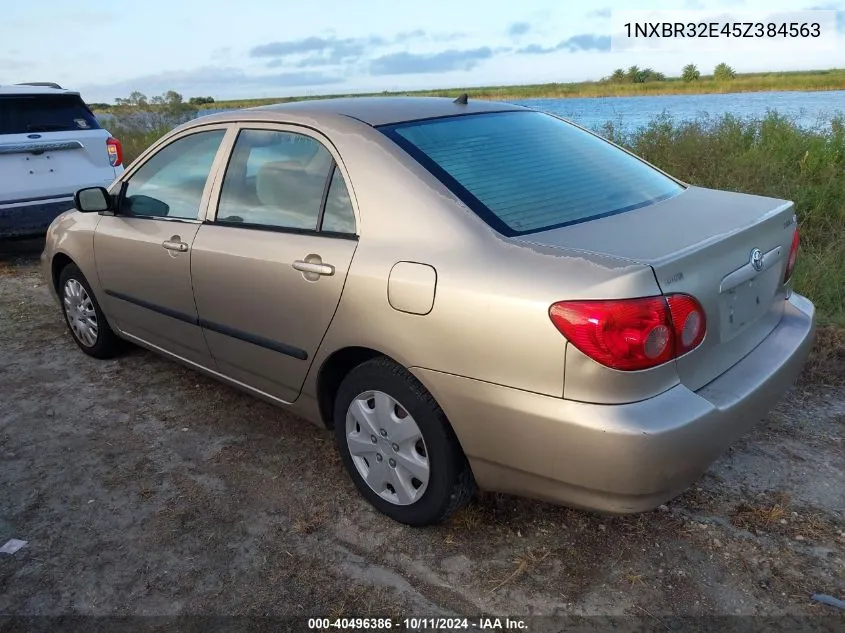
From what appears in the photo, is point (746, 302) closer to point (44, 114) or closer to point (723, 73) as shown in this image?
point (44, 114)

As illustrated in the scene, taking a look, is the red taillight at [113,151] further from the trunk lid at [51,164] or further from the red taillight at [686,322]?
the red taillight at [686,322]

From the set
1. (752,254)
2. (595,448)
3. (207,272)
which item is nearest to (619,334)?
(595,448)

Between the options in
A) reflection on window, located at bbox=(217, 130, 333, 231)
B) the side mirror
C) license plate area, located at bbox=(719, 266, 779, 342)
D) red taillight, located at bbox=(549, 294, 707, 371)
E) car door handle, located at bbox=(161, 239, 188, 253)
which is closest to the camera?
red taillight, located at bbox=(549, 294, 707, 371)

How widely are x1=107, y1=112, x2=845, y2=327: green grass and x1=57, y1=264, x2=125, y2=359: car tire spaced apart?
457cm

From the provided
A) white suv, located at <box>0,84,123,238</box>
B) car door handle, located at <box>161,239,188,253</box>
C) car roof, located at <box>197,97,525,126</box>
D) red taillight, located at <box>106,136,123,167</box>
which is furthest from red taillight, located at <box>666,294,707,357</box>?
red taillight, located at <box>106,136,123,167</box>

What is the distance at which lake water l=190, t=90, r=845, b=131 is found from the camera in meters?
→ 8.13

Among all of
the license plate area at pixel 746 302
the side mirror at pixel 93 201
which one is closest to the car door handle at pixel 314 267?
the license plate area at pixel 746 302

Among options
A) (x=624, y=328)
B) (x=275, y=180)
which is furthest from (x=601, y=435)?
(x=275, y=180)

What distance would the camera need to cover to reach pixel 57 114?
289 inches

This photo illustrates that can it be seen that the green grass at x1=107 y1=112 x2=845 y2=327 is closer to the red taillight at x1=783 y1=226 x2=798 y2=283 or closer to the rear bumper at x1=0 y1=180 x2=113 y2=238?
the red taillight at x1=783 y1=226 x2=798 y2=283

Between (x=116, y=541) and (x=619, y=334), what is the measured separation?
211cm

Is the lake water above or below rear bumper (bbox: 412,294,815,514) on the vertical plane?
above

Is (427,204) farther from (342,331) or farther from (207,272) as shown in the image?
(207,272)

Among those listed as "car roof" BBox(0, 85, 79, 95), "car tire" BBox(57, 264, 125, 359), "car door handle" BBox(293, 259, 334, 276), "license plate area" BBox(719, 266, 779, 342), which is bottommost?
"car tire" BBox(57, 264, 125, 359)
